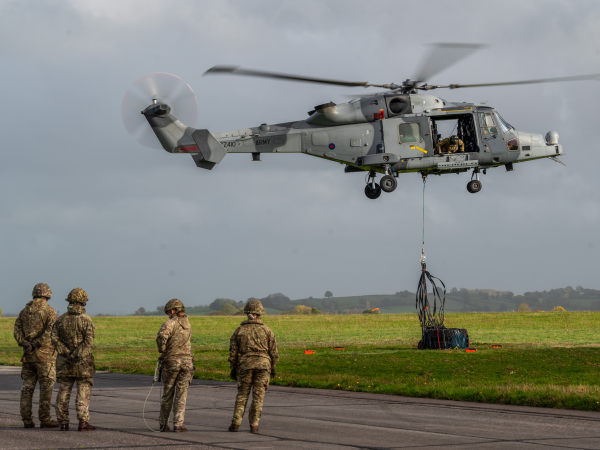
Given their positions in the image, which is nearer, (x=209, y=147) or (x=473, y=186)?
(x=209, y=147)

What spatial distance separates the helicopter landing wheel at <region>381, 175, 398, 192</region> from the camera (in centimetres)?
2647

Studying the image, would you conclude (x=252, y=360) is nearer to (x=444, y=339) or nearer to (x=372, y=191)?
(x=372, y=191)

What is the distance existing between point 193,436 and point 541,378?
429 inches

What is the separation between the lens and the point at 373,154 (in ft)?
86.9

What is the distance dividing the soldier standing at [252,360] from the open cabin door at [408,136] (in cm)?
1655

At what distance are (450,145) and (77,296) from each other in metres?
19.2

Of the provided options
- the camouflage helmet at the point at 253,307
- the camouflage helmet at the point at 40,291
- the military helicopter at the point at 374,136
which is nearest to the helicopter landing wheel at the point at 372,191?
the military helicopter at the point at 374,136

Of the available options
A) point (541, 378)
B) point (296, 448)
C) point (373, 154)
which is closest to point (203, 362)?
point (373, 154)

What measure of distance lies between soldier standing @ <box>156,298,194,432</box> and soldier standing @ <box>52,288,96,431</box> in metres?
1.17

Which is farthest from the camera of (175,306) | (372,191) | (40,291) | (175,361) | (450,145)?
(372,191)

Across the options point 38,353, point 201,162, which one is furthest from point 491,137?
point 38,353

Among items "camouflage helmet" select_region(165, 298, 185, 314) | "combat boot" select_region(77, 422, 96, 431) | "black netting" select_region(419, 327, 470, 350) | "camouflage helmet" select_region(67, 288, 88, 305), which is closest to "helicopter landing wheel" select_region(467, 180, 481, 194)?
"black netting" select_region(419, 327, 470, 350)

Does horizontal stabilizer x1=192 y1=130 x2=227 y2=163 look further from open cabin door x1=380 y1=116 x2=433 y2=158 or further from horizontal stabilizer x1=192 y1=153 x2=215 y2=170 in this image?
open cabin door x1=380 y1=116 x2=433 y2=158

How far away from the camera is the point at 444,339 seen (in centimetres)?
2841
